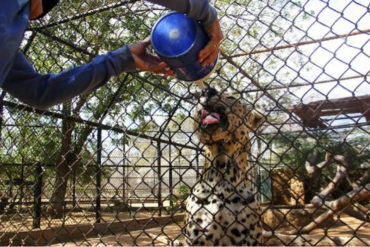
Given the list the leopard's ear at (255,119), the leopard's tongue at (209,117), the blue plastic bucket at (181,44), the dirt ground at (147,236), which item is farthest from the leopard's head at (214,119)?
the blue plastic bucket at (181,44)

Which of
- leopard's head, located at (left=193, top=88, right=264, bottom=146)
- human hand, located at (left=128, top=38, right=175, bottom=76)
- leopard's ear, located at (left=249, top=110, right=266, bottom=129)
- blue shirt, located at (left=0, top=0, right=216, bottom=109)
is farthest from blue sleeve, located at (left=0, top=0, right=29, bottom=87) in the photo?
leopard's ear, located at (left=249, top=110, right=266, bottom=129)

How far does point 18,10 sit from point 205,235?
2055mm

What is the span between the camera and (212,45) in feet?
5.08

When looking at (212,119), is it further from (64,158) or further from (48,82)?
(48,82)

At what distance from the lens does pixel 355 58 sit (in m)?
1.59

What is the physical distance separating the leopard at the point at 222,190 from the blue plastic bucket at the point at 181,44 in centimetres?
88

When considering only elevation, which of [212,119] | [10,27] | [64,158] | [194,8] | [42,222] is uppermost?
[194,8]

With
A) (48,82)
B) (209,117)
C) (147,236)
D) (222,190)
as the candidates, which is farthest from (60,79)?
(147,236)

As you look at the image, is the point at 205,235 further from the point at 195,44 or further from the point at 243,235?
the point at 195,44

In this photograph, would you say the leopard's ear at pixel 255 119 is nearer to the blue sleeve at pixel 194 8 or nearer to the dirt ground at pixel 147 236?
the dirt ground at pixel 147 236

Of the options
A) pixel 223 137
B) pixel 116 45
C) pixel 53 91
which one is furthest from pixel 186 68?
pixel 116 45

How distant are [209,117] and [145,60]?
0.98 metres

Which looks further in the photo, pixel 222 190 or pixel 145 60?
pixel 222 190

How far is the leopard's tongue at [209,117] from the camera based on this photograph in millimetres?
2502
